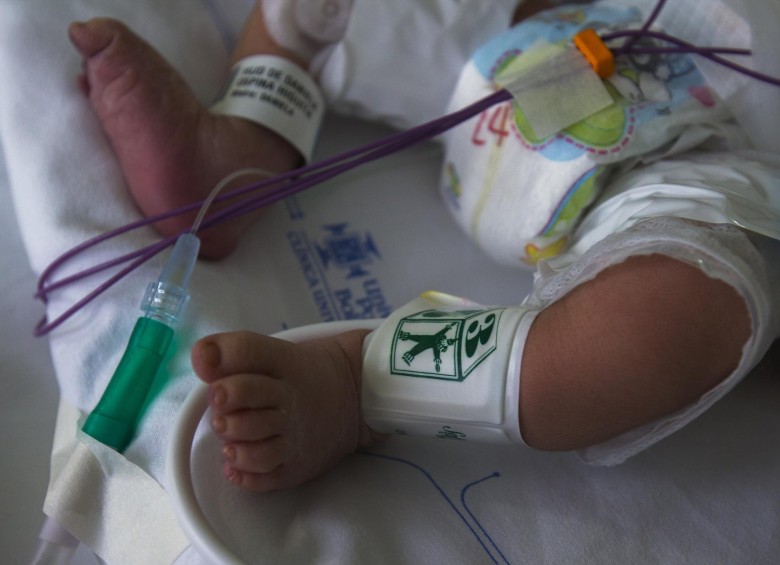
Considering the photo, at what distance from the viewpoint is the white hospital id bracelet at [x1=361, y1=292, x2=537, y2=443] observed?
0.61 m

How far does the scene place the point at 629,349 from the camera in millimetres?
581

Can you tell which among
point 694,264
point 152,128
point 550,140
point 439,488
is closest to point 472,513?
point 439,488

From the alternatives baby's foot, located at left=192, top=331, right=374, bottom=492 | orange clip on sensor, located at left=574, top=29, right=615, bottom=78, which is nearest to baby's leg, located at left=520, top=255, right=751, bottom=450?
baby's foot, located at left=192, top=331, right=374, bottom=492

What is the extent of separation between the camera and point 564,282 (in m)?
0.65

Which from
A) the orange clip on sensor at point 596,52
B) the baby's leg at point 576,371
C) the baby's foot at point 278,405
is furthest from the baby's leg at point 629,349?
the orange clip on sensor at point 596,52

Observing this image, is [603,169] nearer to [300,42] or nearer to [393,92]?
[393,92]

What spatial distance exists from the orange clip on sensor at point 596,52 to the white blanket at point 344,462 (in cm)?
26

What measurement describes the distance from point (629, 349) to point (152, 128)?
54cm

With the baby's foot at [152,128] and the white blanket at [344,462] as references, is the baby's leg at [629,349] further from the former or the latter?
the baby's foot at [152,128]

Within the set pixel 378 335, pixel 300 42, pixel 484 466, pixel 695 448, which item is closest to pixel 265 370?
pixel 378 335

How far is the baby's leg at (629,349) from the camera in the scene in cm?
58

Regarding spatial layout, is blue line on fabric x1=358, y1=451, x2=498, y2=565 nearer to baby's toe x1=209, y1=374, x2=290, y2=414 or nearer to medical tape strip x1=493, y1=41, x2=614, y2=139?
baby's toe x1=209, y1=374, x2=290, y2=414

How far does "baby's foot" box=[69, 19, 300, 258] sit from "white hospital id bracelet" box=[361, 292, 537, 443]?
0.29 m

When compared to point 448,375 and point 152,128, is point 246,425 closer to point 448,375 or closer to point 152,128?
point 448,375
